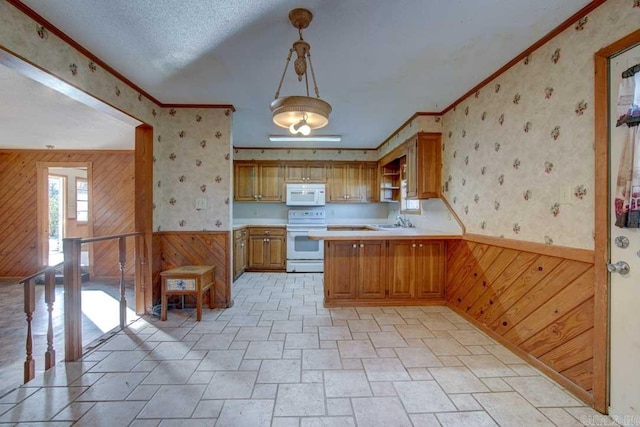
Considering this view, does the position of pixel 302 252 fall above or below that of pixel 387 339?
above

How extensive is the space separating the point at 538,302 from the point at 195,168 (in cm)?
357

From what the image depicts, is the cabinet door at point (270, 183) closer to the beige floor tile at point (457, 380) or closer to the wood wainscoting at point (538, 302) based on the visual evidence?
the wood wainscoting at point (538, 302)

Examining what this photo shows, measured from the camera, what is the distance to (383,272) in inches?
135

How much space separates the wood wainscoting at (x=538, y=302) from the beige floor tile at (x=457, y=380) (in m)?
0.55

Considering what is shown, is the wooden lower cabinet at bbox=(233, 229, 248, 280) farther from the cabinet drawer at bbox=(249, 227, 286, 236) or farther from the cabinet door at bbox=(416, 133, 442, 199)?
the cabinet door at bbox=(416, 133, 442, 199)

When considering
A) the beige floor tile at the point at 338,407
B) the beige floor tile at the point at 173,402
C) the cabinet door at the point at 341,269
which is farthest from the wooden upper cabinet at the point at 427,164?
the beige floor tile at the point at 173,402

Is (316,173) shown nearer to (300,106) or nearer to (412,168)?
(412,168)

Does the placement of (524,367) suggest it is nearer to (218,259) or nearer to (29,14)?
(218,259)

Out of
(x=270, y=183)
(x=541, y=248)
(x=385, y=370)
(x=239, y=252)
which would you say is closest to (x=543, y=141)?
(x=541, y=248)

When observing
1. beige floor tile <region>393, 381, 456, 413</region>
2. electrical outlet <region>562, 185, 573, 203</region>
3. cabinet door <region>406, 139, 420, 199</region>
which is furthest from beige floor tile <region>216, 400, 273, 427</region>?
cabinet door <region>406, 139, 420, 199</region>

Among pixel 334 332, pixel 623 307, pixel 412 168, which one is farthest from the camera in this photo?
pixel 412 168

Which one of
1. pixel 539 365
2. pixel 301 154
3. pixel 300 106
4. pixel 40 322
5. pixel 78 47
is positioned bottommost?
pixel 40 322

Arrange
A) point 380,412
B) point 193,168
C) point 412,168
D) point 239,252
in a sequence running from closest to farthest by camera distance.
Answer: point 380,412, point 193,168, point 412,168, point 239,252

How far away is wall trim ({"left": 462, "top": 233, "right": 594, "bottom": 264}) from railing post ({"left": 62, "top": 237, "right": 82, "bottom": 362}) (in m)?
3.55
